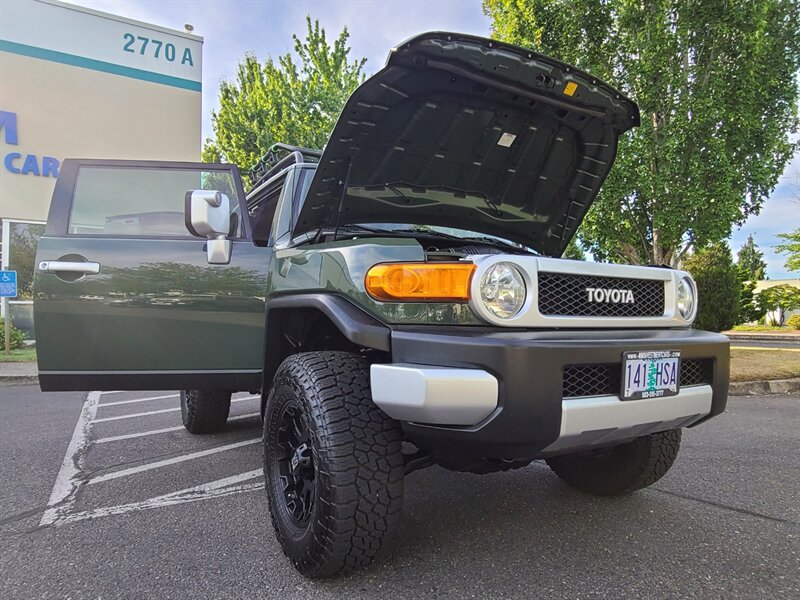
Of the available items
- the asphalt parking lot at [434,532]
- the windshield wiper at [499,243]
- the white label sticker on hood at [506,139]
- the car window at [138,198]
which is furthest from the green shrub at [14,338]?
the white label sticker on hood at [506,139]

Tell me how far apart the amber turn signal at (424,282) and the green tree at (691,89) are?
6.37 metres

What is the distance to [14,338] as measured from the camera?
35.1 feet

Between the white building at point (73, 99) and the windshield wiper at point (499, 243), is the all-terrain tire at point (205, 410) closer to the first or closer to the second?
the windshield wiper at point (499, 243)

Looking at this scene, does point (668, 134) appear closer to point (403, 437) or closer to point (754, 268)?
point (403, 437)

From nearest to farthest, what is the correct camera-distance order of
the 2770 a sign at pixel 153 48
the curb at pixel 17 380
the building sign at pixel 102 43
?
1. the curb at pixel 17 380
2. the building sign at pixel 102 43
3. the 2770 a sign at pixel 153 48

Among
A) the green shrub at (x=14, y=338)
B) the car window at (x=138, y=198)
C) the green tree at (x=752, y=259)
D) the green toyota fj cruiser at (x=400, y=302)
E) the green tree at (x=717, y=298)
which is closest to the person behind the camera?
the green toyota fj cruiser at (x=400, y=302)

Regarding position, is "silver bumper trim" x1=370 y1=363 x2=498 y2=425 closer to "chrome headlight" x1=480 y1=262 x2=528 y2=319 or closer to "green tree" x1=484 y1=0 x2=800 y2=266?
"chrome headlight" x1=480 y1=262 x2=528 y2=319

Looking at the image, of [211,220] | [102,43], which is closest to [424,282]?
[211,220]

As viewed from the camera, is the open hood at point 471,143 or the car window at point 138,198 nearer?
the open hood at point 471,143

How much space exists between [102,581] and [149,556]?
8.0 inches

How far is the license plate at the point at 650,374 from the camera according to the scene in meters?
1.74

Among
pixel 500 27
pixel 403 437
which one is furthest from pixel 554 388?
pixel 500 27

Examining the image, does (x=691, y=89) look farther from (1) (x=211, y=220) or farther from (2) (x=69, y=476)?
(2) (x=69, y=476)

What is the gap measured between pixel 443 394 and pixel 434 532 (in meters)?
1.02
